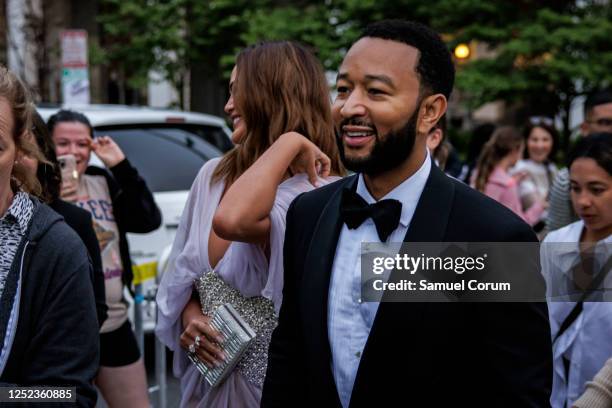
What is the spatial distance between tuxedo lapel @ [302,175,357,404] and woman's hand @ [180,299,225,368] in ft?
2.88

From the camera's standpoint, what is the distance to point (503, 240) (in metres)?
2.12

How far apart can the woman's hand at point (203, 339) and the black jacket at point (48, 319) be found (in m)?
0.81

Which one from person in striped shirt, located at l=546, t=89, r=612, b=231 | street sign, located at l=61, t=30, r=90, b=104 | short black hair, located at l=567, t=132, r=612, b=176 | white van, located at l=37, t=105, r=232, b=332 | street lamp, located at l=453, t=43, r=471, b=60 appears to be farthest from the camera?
street lamp, located at l=453, t=43, r=471, b=60

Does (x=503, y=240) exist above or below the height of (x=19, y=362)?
above

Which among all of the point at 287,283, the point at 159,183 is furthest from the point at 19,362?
the point at 159,183

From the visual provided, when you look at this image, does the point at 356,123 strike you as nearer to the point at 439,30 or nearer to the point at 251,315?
the point at 251,315

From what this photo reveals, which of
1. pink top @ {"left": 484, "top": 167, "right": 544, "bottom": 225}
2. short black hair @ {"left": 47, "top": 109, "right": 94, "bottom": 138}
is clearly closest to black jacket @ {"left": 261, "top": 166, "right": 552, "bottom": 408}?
short black hair @ {"left": 47, "top": 109, "right": 94, "bottom": 138}

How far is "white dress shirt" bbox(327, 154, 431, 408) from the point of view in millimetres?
2307

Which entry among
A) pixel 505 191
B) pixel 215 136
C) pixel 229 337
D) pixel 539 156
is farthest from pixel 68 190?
pixel 539 156

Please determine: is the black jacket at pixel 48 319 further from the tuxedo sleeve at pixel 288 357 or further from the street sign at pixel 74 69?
the street sign at pixel 74 69

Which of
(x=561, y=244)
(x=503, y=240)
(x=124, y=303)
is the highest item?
(x=503, y=240)

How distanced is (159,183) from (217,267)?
4056 millimetres

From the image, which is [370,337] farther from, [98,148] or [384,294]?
[98,148]

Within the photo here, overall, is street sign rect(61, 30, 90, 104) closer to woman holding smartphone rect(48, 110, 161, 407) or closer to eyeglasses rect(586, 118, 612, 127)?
Result: woman holding smartphone rect(48, 110, 161, 407)
